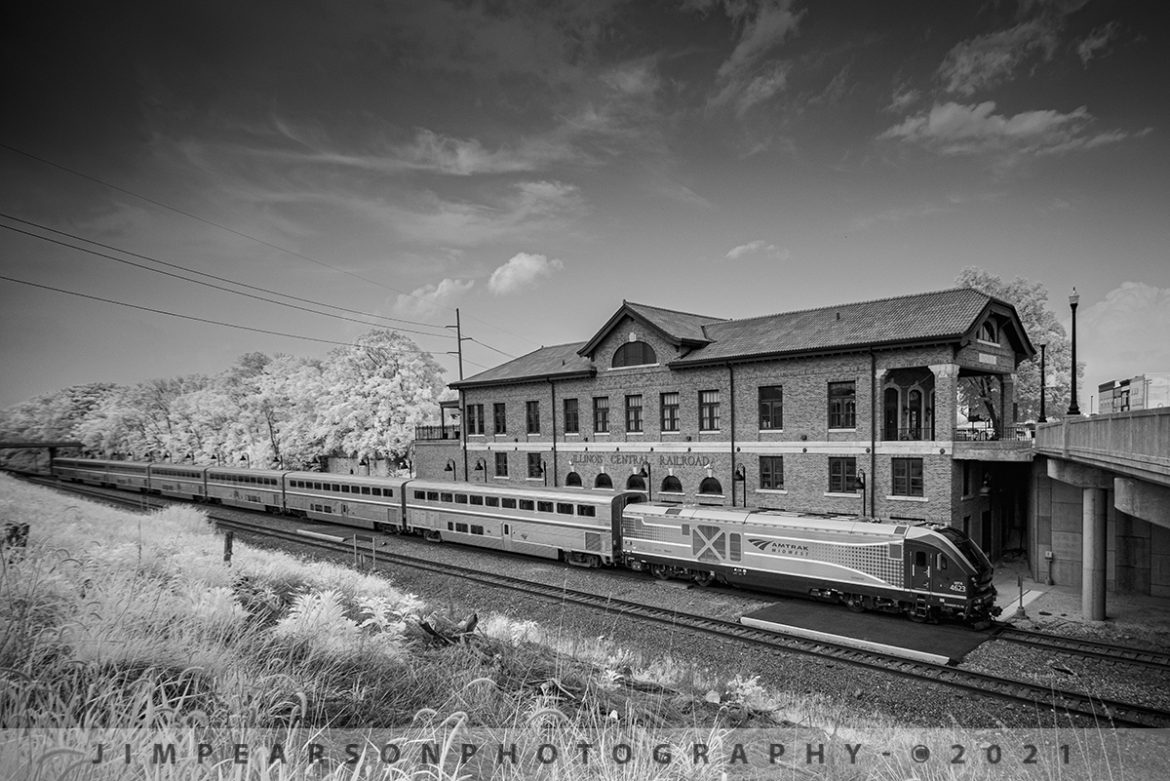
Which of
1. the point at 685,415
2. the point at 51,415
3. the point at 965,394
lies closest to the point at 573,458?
the point at 685,415

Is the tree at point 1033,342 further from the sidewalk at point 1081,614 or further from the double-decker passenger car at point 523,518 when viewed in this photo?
the double-decker passenger car at point 523,518

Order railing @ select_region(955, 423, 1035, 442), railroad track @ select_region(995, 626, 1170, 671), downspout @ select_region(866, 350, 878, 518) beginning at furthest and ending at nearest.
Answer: downspout @ select_region(866, 350, 878, 518) → railing @ select_region(955, 423, 1035, 442) → railroad track @ select_region(995, 626, 1170, 671)

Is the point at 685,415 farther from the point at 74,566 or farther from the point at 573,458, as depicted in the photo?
the point at 74,566

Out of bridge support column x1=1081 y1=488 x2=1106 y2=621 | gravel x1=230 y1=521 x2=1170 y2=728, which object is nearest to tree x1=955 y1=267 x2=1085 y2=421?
bridge support column x1=1081 y1=488 x2=1106 y2=621

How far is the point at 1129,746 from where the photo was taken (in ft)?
37.6

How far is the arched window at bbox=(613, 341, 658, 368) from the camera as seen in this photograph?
3399cm

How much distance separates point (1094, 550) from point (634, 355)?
853 inches

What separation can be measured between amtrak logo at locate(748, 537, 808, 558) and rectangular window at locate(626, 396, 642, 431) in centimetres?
1388

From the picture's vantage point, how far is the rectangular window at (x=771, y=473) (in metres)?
29.0

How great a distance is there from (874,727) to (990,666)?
6764 millimetres

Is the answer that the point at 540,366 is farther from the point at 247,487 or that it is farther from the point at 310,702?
the point at 310,702

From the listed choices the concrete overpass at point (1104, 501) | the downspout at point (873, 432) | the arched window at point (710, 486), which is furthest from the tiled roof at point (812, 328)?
the arched window at point (710, 486)

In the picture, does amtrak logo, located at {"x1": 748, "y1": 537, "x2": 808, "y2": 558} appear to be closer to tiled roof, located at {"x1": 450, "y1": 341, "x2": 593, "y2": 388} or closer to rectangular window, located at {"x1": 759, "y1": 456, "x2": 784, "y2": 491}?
rectangular window, located at {"x1": 759, "y1": 456, "x2": 784, "y2": 491}

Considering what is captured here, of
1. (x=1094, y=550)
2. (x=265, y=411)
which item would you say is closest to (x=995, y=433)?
(x=1094, y=550)
